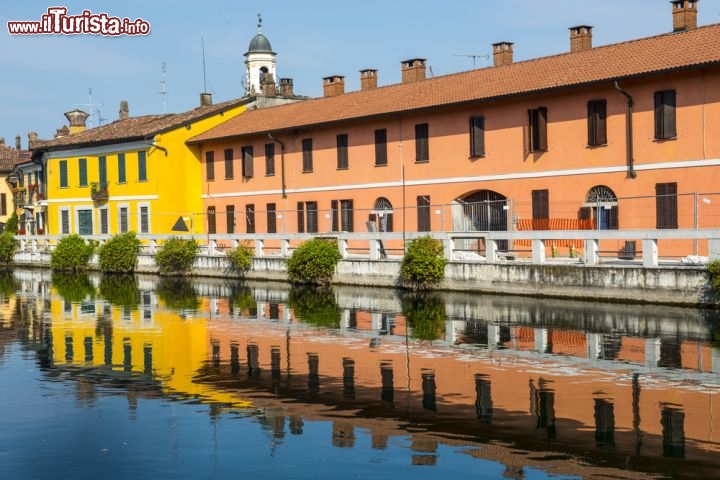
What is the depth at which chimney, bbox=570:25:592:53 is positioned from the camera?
37.9m

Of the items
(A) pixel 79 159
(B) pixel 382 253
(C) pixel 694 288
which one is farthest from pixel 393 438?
(A) pixel 79 159

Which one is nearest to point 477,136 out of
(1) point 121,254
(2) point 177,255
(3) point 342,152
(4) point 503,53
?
(4) point 503,53

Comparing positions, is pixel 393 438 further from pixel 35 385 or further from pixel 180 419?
pixel 35 385

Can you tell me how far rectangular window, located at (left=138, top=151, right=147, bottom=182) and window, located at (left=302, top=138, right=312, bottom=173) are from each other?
11.2 m

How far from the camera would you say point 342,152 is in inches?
1716

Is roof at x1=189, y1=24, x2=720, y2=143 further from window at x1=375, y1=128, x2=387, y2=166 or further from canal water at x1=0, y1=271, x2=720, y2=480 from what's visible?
canal water at x1=0, y1=271, x2=720, y2=480

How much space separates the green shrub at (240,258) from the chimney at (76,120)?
34883mm

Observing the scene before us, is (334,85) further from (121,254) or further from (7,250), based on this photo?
(7,250)

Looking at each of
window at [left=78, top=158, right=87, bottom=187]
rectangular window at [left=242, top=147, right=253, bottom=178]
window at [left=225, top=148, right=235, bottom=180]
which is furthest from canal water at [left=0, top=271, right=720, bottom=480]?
window at [left=78, top=158, right=87, bottom=187]

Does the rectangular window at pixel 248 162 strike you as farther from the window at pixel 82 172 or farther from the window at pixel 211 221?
the window at pixel 82 172

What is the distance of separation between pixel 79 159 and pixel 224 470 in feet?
166

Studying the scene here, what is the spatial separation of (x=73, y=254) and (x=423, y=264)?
2440 cm

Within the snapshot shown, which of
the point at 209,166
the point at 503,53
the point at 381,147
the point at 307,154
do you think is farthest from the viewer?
the point at 209,166

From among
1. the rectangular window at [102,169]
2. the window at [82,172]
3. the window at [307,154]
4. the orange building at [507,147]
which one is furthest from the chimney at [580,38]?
the window at [82,172]
